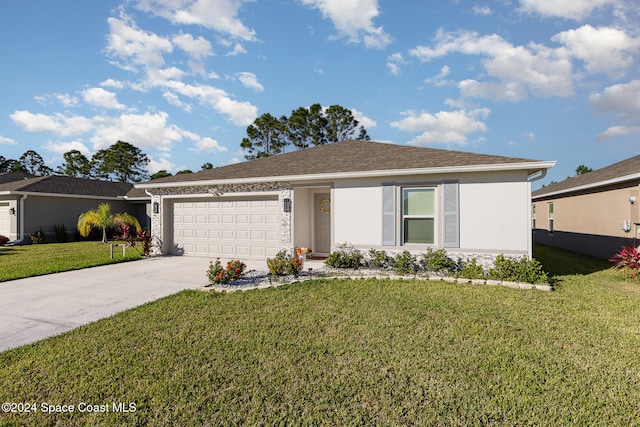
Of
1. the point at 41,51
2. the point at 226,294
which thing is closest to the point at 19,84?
the point at 41,51

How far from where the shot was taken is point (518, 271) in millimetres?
7238

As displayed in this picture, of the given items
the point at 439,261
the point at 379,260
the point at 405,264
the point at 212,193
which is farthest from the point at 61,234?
the point at 439,261

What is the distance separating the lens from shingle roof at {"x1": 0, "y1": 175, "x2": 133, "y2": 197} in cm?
1712

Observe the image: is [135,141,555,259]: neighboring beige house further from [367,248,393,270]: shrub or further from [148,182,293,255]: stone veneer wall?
[367,248,393,270]: shrub

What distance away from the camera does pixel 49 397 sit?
286 centimetres

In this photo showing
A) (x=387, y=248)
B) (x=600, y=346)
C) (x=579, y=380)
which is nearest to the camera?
(x=579, y=380)

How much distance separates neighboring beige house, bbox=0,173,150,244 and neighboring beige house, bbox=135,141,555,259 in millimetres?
10182

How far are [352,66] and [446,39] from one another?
5029 mm

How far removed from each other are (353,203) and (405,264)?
2.36 metres

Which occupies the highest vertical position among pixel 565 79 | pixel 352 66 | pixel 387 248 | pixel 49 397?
pixel 352 66

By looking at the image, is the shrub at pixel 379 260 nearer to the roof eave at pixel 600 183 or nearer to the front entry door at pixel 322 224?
the front entry door at pixel 322 224

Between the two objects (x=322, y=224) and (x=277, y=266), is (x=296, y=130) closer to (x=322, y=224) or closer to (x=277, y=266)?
Answer: (x=322, y=224)

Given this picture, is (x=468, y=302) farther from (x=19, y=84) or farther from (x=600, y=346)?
(x=19, y=84)

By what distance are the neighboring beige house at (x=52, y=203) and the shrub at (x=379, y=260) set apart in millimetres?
17691
